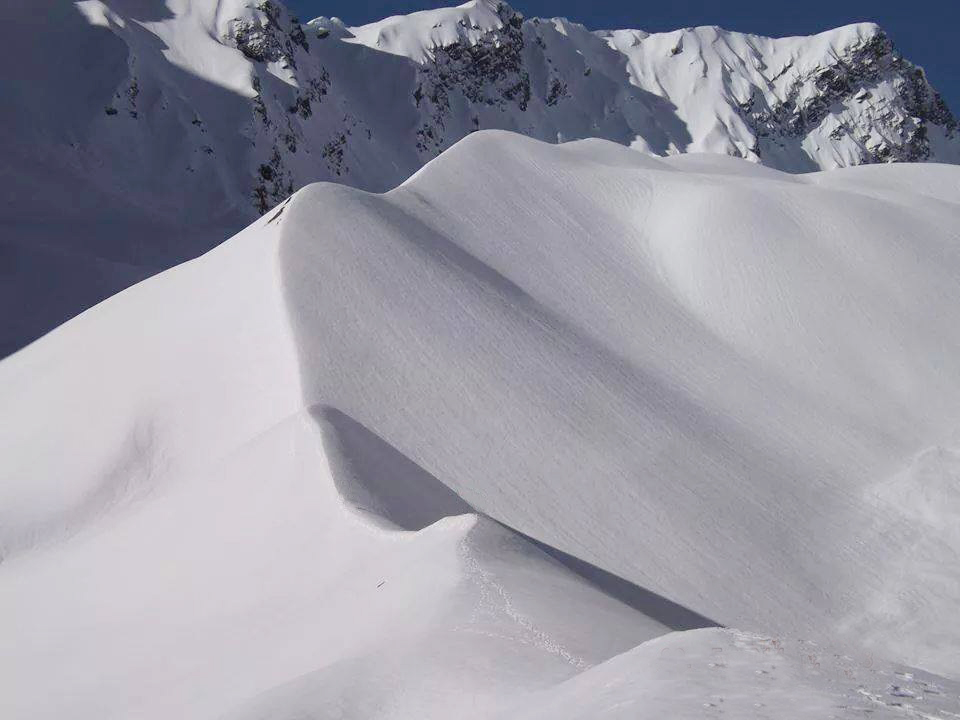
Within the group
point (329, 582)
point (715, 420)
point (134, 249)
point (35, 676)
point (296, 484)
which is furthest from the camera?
point (134, 249)

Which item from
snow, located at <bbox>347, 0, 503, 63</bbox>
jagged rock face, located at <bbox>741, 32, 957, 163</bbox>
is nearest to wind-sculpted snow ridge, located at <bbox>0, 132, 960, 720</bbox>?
snow, located at <bbox>347, 0, 503, 63</bbox>

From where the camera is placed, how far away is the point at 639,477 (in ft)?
47.8

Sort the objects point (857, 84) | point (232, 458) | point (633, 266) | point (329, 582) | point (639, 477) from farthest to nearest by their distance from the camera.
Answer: point (857, 84) < point (633, 266) < point (639, 477) < point (232, 458) < point (329, 582)

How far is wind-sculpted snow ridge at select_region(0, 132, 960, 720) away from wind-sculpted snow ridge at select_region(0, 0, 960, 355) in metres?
16.5

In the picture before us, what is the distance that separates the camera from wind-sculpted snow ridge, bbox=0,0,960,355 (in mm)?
40625

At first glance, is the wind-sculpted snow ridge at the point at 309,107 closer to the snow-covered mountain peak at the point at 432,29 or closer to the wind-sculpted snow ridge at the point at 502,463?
the snow-covered mountain peak at the point at 432,29

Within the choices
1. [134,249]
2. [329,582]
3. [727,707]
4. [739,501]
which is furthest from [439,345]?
[134,249]

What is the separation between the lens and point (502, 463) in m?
14.2

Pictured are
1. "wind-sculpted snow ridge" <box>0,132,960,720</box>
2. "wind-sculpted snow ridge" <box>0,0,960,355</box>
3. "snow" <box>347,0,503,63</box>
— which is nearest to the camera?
"wind-sculpted snow ridge" <box>0,132,960,720</box>

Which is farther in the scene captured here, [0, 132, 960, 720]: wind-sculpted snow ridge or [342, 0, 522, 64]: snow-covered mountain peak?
[342, 0, 522, 64]: snow-covered mountain peak

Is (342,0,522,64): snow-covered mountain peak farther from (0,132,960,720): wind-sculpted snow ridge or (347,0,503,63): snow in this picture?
(0,132,960,720): wind-sculpted snow ridge

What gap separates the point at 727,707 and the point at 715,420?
12251mm

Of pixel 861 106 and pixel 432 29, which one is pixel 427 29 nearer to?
pixel 432 29

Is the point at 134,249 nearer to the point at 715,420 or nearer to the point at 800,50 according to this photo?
the point at 715,420
